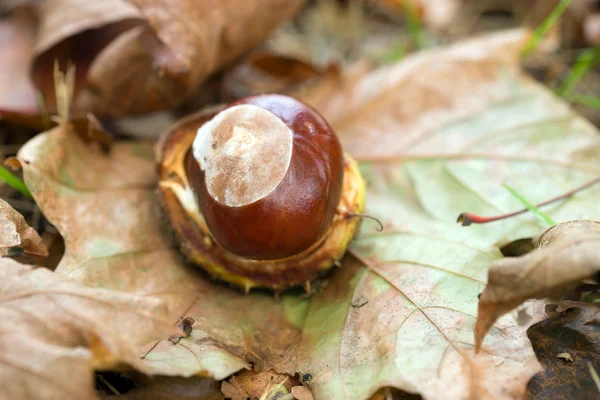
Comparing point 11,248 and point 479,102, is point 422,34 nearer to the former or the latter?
point 479,102

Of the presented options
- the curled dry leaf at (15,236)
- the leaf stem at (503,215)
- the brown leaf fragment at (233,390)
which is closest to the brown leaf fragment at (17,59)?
the curled dry leaf at (15,236)

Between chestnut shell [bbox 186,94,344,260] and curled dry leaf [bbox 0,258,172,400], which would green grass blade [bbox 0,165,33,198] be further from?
chestnut shell [bbox 186,94,344,260]

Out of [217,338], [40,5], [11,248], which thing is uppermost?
[40,5]

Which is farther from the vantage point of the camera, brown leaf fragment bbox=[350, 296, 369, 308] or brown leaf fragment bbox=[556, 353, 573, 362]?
brown leaf fragment bbox=[350, 296, 369, 308]

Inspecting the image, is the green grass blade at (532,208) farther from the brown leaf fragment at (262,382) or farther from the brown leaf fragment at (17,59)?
the brown leaf fragment at (17,59)

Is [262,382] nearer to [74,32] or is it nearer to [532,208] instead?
[532,208]

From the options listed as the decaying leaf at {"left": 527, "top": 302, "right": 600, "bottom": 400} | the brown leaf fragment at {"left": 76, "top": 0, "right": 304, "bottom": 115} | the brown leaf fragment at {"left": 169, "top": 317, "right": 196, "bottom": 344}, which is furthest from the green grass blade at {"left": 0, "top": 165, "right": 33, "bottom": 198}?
the decaying leaf at {"left": 527, "top": 302, "right": 600, "bottom": 400}

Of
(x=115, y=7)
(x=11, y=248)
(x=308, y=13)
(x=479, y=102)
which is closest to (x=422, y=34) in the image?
(x=308, y=13)

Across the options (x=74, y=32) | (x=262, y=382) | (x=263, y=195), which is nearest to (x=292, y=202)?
(x=263, y=195)
